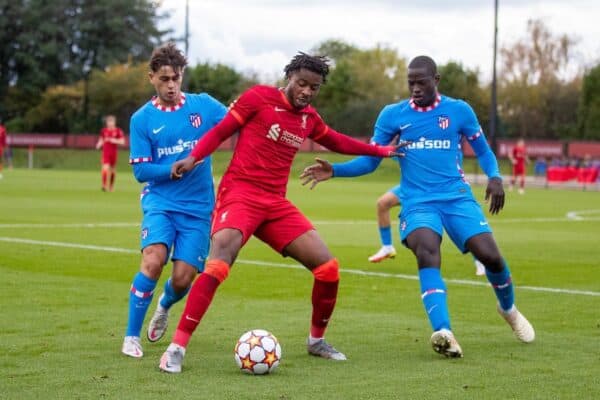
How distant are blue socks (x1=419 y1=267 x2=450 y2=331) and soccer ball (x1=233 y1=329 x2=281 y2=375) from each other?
4.63 ft

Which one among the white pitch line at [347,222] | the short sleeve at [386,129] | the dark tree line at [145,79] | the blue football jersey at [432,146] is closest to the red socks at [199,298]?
the blue football jersey at [432,146]

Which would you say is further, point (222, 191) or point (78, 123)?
point (78, 123)

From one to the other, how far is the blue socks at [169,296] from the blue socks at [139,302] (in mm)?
289

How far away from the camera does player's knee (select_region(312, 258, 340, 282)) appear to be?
890 centimetres

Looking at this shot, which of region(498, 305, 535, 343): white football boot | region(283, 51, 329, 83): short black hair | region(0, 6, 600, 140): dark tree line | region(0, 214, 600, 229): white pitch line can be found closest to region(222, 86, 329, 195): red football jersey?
region(283, 51, 329, 83): short black hair

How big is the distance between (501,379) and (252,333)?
172 cm

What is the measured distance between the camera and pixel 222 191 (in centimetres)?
890

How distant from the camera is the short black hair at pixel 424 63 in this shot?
9656mm

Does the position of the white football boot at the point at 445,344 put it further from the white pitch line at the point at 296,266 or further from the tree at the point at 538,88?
the tree at the point at 538,88

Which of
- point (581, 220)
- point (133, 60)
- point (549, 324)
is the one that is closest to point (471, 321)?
point (549, 324)

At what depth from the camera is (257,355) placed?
819 cm

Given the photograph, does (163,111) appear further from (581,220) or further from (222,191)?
(581,220)

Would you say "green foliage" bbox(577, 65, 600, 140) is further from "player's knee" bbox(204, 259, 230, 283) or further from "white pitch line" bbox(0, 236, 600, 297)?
"player's knee" bbox(204, 259, 230, 283)

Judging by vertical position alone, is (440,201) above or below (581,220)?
above
